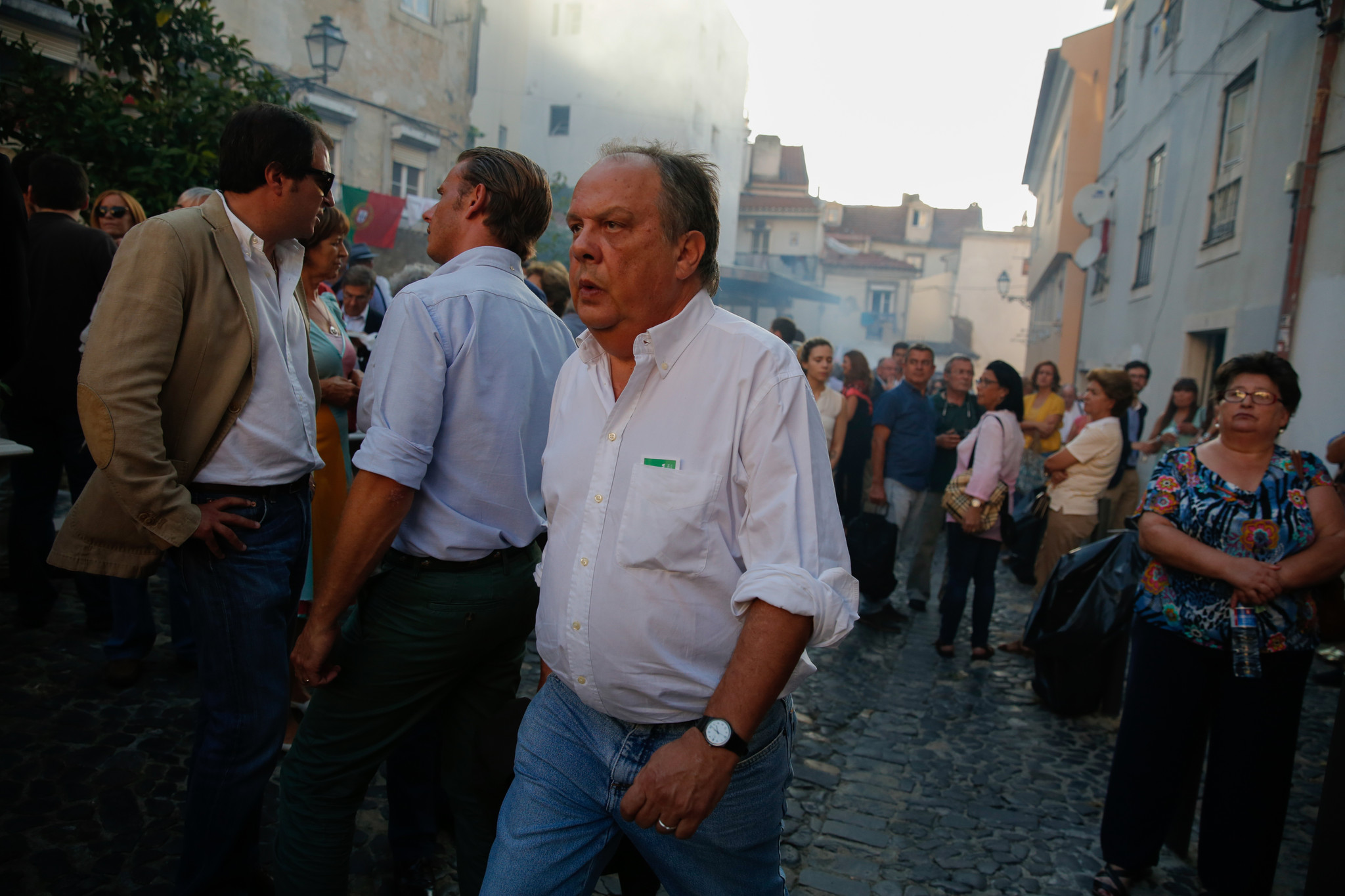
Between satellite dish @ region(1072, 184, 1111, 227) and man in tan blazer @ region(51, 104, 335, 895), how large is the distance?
1599 cm

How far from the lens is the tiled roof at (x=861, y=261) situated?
5050 centimetres

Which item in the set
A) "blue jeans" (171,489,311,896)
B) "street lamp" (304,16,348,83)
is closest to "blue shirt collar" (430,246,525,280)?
"blue jeans" (171,489,311,896)

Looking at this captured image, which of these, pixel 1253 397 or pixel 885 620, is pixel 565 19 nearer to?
pixel 885 620

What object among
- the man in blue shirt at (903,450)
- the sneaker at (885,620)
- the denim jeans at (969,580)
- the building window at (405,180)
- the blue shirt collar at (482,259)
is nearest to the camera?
the blue shirt collar at (482,259)

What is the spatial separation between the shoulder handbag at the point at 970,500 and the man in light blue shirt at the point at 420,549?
4.22 m

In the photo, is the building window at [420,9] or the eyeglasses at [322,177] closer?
the eyeglasses at [322,177]

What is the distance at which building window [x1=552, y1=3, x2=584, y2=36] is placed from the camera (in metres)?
33.4

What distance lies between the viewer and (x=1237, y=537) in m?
3.00

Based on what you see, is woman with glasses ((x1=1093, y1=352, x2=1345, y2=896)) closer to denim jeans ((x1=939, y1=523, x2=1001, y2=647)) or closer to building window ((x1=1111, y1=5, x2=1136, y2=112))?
denim jeans ((x1=939, y1=523, x2=1001, y2=647))

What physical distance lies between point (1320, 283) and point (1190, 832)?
5.93m

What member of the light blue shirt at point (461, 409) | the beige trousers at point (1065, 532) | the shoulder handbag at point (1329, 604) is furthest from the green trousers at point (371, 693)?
the beige trousers at point (1065, 532)

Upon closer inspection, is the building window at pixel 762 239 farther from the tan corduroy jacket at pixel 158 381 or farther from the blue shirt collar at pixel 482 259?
the tan corduroy jacket at pixel 158 381

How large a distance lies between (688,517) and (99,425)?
1441 millimetres

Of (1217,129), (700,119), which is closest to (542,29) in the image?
(700,119)
